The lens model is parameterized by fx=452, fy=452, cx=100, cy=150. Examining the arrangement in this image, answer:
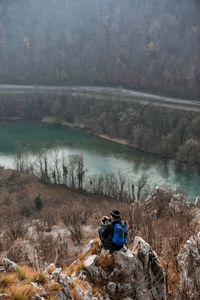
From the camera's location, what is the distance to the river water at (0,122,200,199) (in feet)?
239

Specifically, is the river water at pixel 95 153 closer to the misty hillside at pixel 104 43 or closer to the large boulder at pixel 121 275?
the misty hillside at pixel 104 43

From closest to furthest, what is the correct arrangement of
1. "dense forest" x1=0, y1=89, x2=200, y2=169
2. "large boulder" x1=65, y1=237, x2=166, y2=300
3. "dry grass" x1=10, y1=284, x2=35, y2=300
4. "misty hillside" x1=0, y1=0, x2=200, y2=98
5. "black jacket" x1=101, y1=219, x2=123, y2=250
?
"dry grass" x1=10, y1=284, x2=35, y2=300, "large boulder" x1=65, y1=237, x2=166, y2=300, "black jacket" x1=101, y1=219, x2=123, y2=250, "dense forest" x1=0, y1=89, x2=200, y2=169, "misty hillside" x1=0, y1=0, x2=200, y2=98

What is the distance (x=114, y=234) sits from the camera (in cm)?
1595

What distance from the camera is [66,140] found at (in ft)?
309

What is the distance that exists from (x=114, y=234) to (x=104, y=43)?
10975cm

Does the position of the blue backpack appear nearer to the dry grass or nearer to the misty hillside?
the dry grass

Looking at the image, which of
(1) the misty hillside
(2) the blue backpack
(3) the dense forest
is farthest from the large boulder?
(1) the misty hillside

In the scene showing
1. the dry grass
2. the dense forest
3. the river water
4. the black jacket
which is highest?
the black jacket

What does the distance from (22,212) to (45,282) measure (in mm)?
44892

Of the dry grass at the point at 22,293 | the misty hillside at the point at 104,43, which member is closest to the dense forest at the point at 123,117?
the misty hillside at the point at 104,43

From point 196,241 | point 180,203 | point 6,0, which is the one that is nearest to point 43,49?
point 6,0

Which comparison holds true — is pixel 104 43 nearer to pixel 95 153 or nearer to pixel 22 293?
pixel 95 153

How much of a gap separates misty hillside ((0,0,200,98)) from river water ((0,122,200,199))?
22235 millimetres

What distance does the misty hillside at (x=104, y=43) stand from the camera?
11094 centimetres
